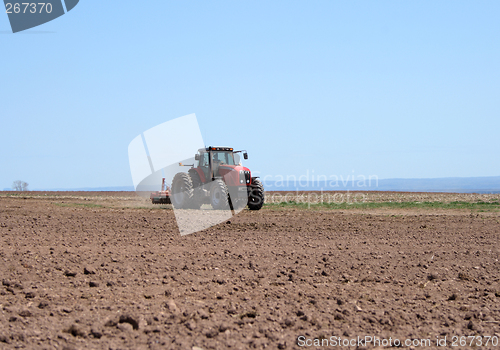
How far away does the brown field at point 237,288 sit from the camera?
4.14 metres

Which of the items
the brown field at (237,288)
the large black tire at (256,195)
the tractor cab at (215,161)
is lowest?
the brown field at (237,288)

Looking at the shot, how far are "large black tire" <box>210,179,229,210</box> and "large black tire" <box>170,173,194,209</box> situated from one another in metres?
1.06

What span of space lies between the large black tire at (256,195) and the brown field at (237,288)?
21.1ft

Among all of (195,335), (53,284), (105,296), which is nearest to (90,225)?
(53,284)

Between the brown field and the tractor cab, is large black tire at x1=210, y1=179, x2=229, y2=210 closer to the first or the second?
the tractor cab

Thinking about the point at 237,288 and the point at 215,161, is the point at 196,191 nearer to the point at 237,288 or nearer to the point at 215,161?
the point at 215,161

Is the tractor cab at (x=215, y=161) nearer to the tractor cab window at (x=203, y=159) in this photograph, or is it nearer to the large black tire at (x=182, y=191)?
the tractor cab window at (x=203, y=159)

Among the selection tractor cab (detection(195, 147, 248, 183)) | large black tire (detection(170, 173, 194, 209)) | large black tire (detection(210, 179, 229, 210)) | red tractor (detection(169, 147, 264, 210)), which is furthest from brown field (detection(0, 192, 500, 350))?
tractor cab (detection(195, 147, 248, 183))

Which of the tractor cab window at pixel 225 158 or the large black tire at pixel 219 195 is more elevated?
the tractor cab window at pixel 225 158

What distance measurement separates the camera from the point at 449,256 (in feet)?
25.5

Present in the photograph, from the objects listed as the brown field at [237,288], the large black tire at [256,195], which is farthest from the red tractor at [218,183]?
the brown field at [237,288]

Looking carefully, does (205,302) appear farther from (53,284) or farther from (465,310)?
(465,310)

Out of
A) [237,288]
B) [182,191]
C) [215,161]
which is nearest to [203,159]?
[215,161]

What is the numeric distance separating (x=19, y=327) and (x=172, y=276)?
2.25m
